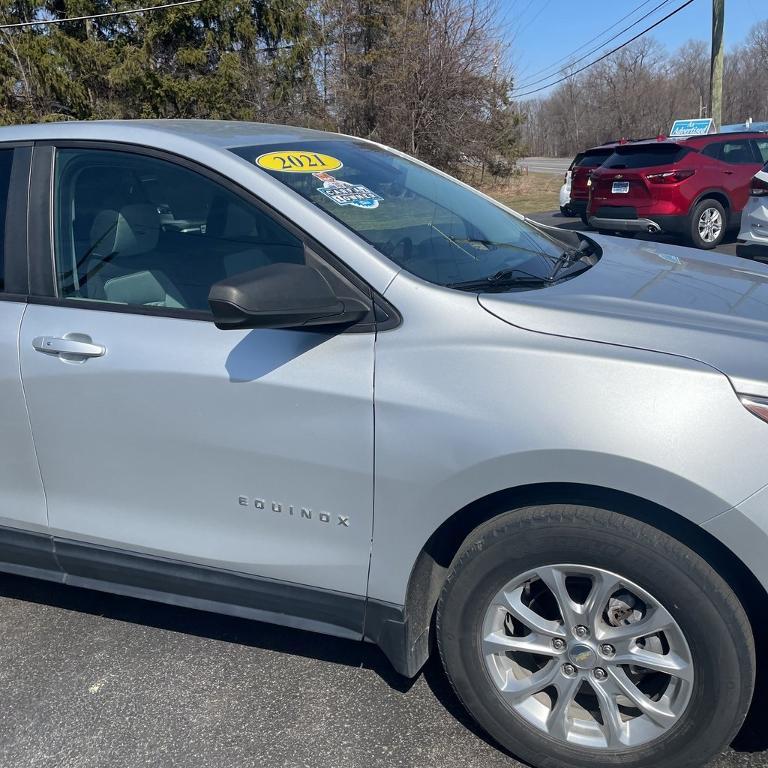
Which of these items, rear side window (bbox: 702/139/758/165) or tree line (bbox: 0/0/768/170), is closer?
rear side window (bbox: 702/139/758/165)

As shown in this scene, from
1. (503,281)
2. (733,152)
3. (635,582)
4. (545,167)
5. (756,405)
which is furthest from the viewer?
(545,167)

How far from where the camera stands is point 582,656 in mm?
2146

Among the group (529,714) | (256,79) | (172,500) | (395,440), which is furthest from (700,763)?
(256,79)

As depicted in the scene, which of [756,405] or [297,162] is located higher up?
[297,162]

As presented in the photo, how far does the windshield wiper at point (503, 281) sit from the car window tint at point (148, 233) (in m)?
0.54

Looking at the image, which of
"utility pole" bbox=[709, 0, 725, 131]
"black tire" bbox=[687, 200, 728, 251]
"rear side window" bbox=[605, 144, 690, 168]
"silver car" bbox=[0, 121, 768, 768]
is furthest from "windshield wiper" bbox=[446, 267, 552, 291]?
"utility pole" bbox=[709, 0, 725, 131]

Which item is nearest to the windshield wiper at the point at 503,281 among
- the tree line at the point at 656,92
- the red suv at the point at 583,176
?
the red suv at the point at 583,176

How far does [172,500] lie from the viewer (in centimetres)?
247

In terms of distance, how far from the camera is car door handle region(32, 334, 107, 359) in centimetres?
246

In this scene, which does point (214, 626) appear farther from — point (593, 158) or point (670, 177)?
point (593, 158)

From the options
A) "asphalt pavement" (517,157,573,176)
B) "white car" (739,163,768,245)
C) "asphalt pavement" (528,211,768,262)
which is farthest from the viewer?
"asphalt pavement" (517,157,573,176)

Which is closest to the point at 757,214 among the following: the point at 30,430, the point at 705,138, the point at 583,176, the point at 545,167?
the point at 705,138

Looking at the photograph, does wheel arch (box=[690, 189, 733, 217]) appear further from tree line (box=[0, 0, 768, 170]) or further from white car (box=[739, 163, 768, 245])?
tree line (box=[0, 0, 768, 170])

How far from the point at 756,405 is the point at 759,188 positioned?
7210mm
